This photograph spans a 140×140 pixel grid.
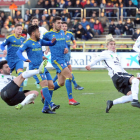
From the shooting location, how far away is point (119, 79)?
7840mm

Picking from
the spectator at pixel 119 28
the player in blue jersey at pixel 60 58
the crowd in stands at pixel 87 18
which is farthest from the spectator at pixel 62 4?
the player in blue jersey at pixel 60 58

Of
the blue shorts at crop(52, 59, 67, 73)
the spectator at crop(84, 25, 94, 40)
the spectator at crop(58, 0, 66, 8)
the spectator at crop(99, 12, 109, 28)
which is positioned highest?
the spectator at crop(58, 0, 66, 8)

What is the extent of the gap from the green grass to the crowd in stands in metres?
13.0

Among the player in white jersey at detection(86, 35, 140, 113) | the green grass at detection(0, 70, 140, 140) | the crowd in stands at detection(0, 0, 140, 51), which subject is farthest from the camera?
the crowd in stands at detection(0, 0, 140, 51)

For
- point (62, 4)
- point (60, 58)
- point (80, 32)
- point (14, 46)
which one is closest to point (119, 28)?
point (80, 32)

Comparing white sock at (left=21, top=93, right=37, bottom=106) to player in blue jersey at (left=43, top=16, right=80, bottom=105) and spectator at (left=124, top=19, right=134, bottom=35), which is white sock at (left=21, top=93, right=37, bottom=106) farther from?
spectator at (left=124, top=19, right=134, bottom=35)

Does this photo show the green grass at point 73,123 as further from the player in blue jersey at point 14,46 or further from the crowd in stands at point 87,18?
the crowd in stands at point 87,18

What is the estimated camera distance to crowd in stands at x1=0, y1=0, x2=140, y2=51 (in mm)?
22656

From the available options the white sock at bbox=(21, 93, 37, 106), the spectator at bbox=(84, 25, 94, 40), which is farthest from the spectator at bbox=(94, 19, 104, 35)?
the white sock at bbox=(21, 93, 37, 106)

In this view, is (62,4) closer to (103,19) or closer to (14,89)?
(103,19)

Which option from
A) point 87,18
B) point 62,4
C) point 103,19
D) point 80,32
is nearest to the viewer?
point 80,32

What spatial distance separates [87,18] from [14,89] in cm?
1841

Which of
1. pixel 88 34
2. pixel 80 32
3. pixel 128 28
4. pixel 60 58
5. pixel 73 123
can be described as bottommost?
pixel 88 34

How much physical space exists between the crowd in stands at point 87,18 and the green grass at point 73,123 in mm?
Result: 13035
